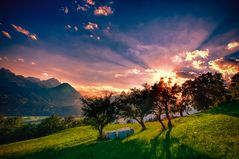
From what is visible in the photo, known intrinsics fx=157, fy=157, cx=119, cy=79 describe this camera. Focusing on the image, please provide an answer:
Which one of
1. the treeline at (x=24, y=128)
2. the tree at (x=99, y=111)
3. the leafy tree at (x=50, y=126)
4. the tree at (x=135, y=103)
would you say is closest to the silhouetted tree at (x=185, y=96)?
the tree at (x=135, y=103)

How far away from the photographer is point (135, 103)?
53.0m

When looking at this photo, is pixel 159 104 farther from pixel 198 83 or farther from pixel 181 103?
pixel 198 83

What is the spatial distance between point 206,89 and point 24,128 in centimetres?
12879

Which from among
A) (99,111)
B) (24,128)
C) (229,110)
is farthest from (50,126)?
(229,110)

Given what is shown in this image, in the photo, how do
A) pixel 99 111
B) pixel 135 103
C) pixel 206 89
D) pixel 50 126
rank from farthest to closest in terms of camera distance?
pixel 50 126 → pixel 206 89 → pixel 135 103 → pixel 99 111

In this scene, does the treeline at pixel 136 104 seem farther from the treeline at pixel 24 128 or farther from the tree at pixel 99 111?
the treeline at pixel 24 128

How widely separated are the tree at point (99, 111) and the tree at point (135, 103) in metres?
5.60

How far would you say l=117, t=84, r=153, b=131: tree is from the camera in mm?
50506

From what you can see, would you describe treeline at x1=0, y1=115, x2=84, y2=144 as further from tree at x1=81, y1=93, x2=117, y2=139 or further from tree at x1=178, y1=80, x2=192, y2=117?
tree at x1=81, y1=93, x2=117, y2=139

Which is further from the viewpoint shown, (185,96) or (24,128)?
(24,128)

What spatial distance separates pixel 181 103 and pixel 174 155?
263ft

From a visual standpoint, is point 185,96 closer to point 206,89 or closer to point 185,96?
point 185,96

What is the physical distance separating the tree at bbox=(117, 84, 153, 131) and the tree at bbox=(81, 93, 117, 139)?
5.60 meters

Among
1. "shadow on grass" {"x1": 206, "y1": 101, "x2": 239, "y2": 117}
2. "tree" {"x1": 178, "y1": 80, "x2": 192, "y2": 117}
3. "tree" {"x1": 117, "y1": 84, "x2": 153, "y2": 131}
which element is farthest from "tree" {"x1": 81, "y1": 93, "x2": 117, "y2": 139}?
"tree" {"x1": 178, "y1": 80, "x2": 192, "y2": 117}
